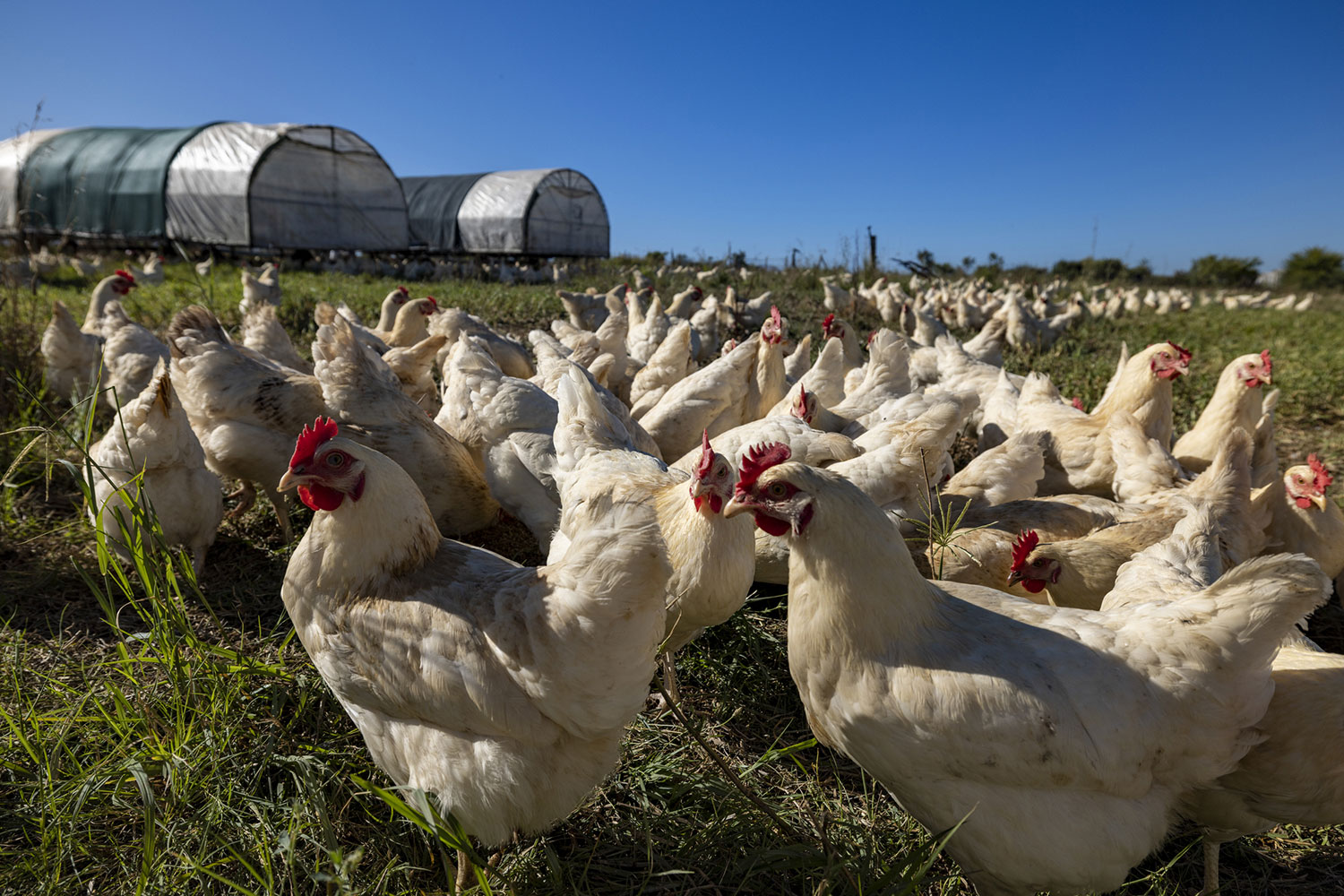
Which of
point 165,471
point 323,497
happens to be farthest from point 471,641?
point 165,471

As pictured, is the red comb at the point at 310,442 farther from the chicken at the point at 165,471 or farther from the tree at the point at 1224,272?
the tree at the point at 1224,272

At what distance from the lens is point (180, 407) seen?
3260mm

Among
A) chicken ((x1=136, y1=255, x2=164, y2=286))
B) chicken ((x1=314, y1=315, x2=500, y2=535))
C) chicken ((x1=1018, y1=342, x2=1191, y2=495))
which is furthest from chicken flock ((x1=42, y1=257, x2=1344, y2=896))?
chicken ((x1=136, y1=255, x2=164, y2=286))

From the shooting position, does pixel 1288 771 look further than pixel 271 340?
No

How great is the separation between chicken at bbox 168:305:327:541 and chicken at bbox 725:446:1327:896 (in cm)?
298

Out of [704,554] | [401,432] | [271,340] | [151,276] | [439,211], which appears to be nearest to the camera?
[704,554]

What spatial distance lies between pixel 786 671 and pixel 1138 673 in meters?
1.38

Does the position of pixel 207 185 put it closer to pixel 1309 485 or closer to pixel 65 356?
pixel 65 356

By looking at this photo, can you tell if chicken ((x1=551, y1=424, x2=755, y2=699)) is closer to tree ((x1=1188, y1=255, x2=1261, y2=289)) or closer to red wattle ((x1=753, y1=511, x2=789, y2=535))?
red wattle ((x1=753, y1=511, x2=789, y2=535))

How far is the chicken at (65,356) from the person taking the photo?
5.20 metres

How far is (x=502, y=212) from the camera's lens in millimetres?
25672

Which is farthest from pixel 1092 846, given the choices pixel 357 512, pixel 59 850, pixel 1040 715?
pixel 59 850

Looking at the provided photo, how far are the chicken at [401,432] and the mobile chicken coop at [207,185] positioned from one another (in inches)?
775

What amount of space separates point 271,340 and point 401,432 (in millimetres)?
2437
